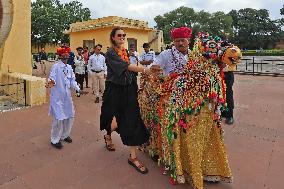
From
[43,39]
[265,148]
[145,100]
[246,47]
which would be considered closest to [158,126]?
[145,100]

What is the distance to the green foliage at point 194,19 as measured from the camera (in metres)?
53.8

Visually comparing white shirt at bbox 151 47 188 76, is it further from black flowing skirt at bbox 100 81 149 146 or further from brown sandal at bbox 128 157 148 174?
brown sandal at bbox 128 157 148 174

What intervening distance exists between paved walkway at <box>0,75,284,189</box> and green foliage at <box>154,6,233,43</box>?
4936cm

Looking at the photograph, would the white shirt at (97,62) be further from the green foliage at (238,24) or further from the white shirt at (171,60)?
the green foliage at (238,24)

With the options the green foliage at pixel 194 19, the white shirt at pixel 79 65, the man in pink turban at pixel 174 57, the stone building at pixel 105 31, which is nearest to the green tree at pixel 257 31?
the green foliage at pixel 194 19

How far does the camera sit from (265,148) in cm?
469

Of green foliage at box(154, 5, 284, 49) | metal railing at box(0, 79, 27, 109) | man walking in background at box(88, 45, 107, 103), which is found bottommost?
metal railing at box(0, 79, 27, 109)

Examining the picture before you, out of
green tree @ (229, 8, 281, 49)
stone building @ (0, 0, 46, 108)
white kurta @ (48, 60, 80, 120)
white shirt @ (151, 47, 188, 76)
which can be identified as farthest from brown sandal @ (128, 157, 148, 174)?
green tree @ (229, 8, 281, 49)

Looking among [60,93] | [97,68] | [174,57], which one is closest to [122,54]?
[174,57]

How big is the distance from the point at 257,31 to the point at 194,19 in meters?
15.0

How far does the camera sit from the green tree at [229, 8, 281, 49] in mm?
60938

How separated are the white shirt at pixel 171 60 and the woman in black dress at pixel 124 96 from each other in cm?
36

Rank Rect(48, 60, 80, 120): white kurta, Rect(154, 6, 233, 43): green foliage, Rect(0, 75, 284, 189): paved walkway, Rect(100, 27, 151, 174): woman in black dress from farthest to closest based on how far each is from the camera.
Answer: Rect(154, 6, 233, 43): green foliage
Rect(48, 60, 80, 120): white kurta
Rect(100, 27, 151, 174): woman in black dress
Rect(0, 75, 284, 189): paved walkway

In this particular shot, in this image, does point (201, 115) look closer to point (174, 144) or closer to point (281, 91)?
point (174, 144)
